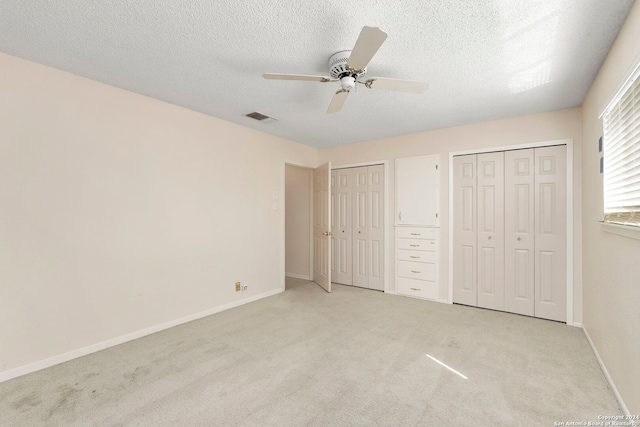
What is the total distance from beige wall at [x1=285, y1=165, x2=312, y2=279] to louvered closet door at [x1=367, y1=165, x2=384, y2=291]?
120 cm

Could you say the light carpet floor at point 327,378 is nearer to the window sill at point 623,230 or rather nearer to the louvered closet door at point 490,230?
the louvered closet door at point 490,230

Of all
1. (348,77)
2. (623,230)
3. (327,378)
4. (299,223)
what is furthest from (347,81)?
(299,223)

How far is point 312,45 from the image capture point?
1.99m

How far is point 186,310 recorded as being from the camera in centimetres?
328

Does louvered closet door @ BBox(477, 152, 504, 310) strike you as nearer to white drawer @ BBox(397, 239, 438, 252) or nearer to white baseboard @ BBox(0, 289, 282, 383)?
white drawer @ BBox(397, 239, 438, 252)

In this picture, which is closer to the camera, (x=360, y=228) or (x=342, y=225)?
(x=360, y=228)

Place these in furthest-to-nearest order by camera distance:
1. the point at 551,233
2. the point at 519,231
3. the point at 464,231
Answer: the point at 464,231, the point at 519,231, the point at 551,233

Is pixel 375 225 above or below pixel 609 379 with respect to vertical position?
above

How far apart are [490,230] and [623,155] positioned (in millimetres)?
1988

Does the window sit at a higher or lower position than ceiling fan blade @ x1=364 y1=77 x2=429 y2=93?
lower

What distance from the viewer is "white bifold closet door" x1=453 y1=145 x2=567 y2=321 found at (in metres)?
3.28

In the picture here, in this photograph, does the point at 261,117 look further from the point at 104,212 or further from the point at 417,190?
the point at 417,190

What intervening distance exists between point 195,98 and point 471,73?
262cm

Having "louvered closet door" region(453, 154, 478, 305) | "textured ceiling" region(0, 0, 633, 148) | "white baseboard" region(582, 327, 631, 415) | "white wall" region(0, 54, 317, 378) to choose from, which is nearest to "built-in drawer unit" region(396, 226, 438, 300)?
"louvered closet door" region(453, 154, 478, 305)
